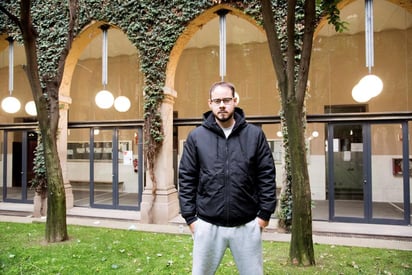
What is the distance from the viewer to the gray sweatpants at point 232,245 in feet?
8.73

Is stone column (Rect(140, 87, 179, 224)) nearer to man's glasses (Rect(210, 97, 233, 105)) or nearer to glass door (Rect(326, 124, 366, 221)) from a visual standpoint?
glass door (Rect(326, 124, 366, 221))

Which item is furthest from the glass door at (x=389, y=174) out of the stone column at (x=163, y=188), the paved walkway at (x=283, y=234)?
the stone column at (x=163, y=188)

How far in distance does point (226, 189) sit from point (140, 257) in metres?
3.48

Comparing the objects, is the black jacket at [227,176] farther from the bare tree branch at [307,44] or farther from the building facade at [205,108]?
the building facade at [205,108]

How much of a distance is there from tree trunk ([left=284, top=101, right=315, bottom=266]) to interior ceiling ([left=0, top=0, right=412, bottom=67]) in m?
5.21

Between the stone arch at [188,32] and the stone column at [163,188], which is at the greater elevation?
the stone arch at [188,32]

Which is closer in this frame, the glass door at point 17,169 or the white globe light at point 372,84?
the white globe light at point 372,84

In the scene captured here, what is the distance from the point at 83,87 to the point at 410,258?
1303 centimetres

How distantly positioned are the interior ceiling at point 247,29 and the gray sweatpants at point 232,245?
787cm

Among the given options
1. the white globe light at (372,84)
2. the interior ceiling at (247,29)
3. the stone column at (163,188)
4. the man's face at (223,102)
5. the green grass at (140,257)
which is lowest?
the green grass at (140,257)

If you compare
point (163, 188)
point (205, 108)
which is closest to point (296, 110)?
point (163, 188)

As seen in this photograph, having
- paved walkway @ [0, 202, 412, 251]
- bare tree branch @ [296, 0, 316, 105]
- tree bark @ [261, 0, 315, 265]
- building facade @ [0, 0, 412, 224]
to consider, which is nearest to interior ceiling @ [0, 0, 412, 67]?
building facade @ [0, 0, 412, 224]

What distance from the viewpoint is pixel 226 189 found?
2.67 m

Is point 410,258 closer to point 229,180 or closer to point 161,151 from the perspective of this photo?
point 229,180
